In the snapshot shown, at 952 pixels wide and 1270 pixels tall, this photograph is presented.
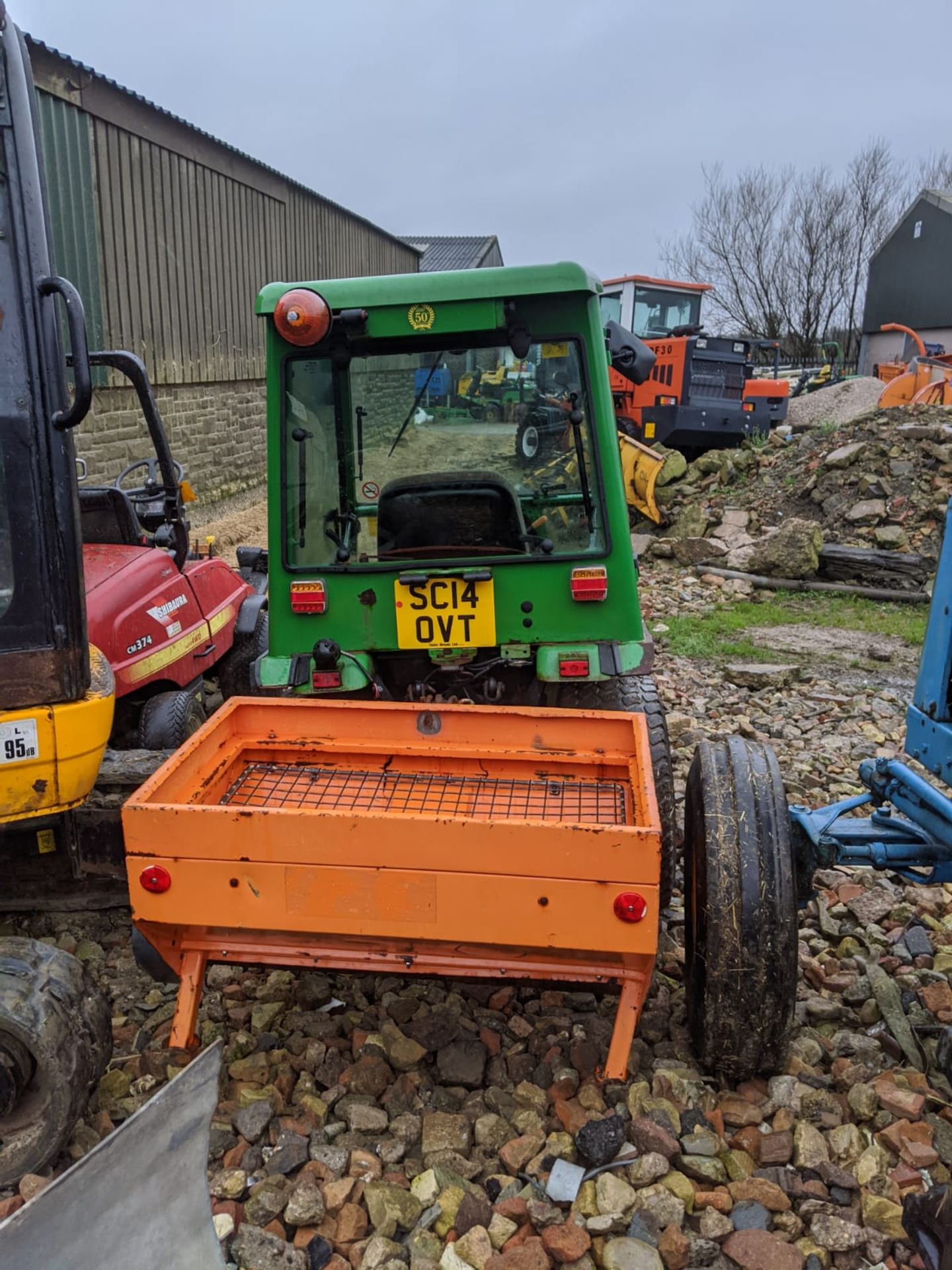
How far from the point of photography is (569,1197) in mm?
2336

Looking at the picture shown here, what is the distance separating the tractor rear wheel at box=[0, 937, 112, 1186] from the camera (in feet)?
7.56

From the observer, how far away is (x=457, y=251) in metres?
37.8

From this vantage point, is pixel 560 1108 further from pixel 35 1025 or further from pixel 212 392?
pixel 212 392

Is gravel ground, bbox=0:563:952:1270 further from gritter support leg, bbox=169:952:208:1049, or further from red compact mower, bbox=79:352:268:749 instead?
red compact mower, bbox=79:352:268:749

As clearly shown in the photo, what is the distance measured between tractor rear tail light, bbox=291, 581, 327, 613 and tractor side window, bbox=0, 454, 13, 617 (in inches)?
53.1

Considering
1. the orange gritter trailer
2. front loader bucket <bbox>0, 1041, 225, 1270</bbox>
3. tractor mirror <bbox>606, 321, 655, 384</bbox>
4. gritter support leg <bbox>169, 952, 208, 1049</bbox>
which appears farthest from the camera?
tractor mirror <bbox>606, 321, 655, 384</bbox>

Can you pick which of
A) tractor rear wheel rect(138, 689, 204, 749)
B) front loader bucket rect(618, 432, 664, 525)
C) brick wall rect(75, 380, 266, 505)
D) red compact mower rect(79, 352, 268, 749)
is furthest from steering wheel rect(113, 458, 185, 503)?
front loader bucket rect(618, 432, 664, 525)

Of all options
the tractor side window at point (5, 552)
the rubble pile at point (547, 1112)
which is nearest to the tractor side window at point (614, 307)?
the rubble pile at point (547, 1112)

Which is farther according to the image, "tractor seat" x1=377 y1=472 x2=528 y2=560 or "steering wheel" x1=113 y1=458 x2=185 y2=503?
"steering wheel" x1=113 y1=458 x2=185 y2=503

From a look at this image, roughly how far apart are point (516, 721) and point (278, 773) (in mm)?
776

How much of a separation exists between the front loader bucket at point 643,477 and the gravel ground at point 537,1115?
7.84 m

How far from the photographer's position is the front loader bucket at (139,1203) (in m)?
1.82

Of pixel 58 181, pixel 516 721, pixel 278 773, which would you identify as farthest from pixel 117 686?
pixel 58 181

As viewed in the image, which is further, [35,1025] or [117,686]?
[117,686]
